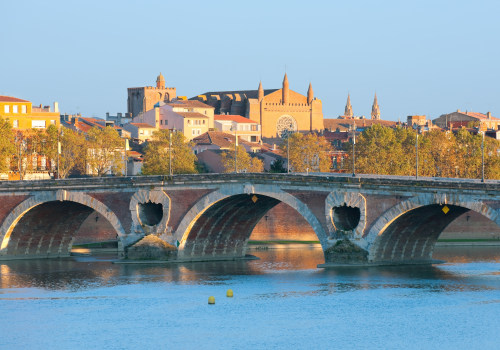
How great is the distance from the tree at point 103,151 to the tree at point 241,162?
11.6 meters

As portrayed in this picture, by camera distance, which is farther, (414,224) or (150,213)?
(150,213)

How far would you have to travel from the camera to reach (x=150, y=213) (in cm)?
8962

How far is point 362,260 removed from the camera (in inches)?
3177

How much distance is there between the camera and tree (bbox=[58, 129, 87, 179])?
127500mm

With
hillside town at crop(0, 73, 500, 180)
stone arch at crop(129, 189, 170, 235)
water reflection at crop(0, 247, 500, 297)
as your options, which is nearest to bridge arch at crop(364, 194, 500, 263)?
water reflection at crop(0, 247, 500, 297)

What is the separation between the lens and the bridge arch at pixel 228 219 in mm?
84594

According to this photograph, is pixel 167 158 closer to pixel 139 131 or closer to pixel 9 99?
pixel 9 99

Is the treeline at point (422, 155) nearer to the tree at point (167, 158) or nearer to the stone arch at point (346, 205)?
the tree at point (167, 158)

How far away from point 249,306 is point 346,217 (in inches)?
564

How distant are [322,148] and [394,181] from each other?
209 ft

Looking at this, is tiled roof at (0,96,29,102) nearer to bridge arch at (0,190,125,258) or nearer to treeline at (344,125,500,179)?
treeline at (344,125,500,179)

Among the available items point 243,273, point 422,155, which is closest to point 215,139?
point 422,155

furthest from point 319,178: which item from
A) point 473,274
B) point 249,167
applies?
point 249,167

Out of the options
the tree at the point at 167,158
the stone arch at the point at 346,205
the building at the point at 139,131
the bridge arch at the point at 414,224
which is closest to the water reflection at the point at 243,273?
the bridge arch at the point at 414,224
